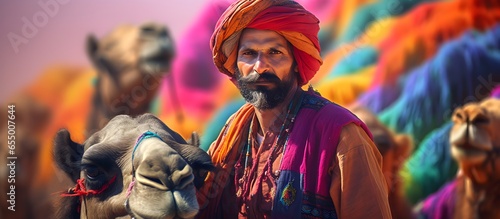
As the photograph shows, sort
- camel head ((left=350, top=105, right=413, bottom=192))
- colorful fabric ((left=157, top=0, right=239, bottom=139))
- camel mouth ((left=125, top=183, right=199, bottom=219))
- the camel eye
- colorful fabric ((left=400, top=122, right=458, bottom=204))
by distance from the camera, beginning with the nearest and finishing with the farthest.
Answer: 1. camel mouth ((left=125, top=183, right=199, bottom=219))
2. the camel eye
3. camel head ((left=350, top=105, right=413, bottom=192))
4. colorful fabric ((left=157, top=0, right=239, bottom=139))
5. colorful fabric ((left=400, top=122, right=458, bottom=204))

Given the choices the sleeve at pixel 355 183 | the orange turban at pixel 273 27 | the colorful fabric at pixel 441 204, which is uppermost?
the orange turban at pixel 273 27

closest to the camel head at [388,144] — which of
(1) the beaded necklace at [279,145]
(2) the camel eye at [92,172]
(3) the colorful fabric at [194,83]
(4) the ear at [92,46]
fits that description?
(3) the colorful fabric at [194,83]

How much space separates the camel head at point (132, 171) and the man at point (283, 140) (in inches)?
13.0

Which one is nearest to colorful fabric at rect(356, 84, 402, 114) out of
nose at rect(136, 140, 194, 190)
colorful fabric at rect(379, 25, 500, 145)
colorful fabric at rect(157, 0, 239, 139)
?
colorful fabric at rect(379, 25, 500, 145)

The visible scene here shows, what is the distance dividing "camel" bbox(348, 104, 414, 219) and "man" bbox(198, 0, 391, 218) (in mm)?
3330

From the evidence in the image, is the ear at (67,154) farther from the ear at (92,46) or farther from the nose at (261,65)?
the ear at (92,46)

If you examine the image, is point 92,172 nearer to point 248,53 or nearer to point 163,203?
point 163,203

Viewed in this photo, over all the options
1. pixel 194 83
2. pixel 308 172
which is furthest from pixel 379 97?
pixel 308 172

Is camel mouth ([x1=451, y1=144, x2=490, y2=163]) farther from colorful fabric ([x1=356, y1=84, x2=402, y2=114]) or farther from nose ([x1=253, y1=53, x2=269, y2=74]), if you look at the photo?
nose ([x1=253, y1=53, x2=269, y2=74])

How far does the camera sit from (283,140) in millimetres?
3111

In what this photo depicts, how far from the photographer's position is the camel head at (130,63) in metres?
7.02

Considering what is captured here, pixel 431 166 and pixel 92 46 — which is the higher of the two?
pixel 92 46

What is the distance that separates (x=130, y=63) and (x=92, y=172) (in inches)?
179

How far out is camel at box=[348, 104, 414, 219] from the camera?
6539mm
